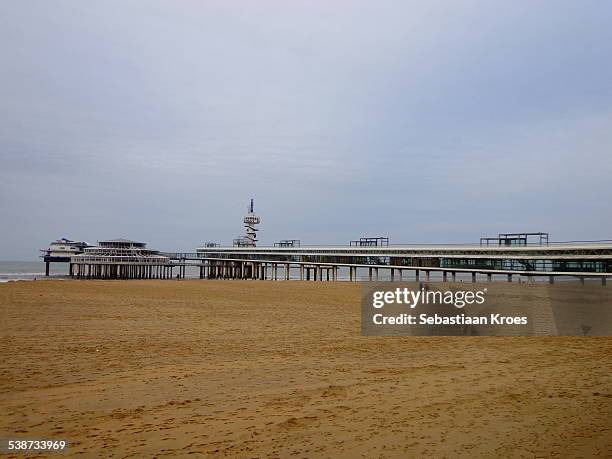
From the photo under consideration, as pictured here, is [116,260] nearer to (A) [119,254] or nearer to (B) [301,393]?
(A) [119,254]

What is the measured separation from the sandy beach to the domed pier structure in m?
60.8

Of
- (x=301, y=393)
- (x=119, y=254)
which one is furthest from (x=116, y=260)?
(x=301, y=393)

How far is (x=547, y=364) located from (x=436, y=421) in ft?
17.3

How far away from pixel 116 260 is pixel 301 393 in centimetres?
7063

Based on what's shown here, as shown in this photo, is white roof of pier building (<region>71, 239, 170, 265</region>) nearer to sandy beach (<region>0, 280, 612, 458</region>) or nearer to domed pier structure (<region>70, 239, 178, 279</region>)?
domed pier structure (<region>70, 239, 178, 279</region>)

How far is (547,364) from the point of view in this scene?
1038 centimetres

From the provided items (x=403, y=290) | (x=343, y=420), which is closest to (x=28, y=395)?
(x=343, y=420)

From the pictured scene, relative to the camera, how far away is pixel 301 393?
7758 mm

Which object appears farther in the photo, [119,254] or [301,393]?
[119,254]

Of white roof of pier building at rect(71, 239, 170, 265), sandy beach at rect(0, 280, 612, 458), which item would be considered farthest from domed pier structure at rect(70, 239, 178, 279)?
sandy beach at rect(0, 280, 612, 458)

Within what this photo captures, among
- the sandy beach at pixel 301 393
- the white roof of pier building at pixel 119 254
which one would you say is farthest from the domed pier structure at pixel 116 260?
the sandy beach at pixel 301 393

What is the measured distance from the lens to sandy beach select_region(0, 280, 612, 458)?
5.68 metres

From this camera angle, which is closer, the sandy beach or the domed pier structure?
the sandy beach

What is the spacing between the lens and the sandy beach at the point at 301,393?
568cm
